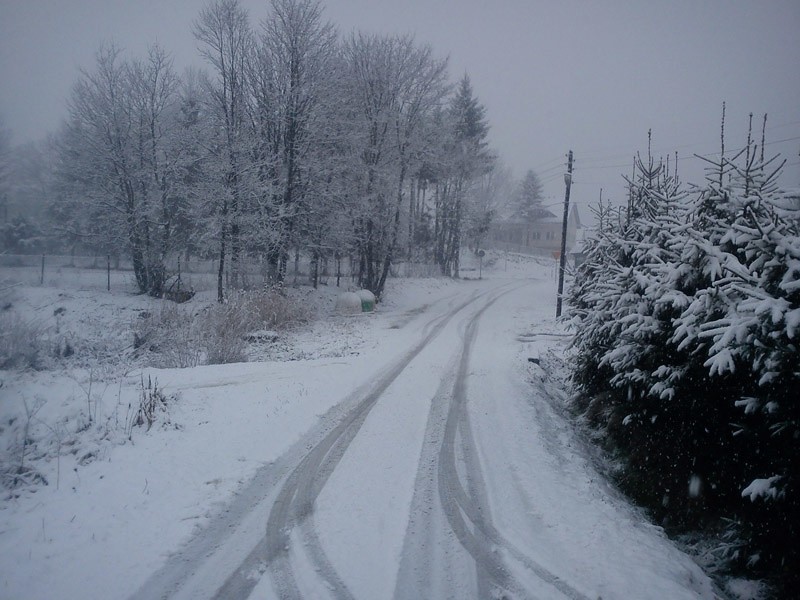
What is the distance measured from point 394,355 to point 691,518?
862 centimetres

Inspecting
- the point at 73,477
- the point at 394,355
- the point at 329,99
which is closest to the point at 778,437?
the point at 73,477

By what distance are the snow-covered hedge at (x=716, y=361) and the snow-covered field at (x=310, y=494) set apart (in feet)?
3.15

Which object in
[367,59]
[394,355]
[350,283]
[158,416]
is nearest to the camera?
[158,416]

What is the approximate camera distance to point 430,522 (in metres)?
5.23

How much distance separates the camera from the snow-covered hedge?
4.70 meters

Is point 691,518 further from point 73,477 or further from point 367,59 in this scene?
point 367,59

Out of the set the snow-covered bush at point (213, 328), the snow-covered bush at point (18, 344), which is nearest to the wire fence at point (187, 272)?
the snow-covered bush at point (213, 328)

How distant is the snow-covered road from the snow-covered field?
0.02 metres

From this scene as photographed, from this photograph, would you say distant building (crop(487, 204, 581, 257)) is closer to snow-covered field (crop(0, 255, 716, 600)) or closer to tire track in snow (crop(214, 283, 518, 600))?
snow-covered field (crop(0, 255, 716, 600))

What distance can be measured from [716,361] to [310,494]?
202 inches

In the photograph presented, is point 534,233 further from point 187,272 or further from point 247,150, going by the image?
point 247,150

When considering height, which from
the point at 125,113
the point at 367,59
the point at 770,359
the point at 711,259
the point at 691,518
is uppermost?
the point at 367,59

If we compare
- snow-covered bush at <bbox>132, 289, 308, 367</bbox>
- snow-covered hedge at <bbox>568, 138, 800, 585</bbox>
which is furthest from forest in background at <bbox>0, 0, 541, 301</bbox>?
snow-covered hedge at <bbox>568, 138, 800, 585</bbox>

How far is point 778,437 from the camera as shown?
195 inches
